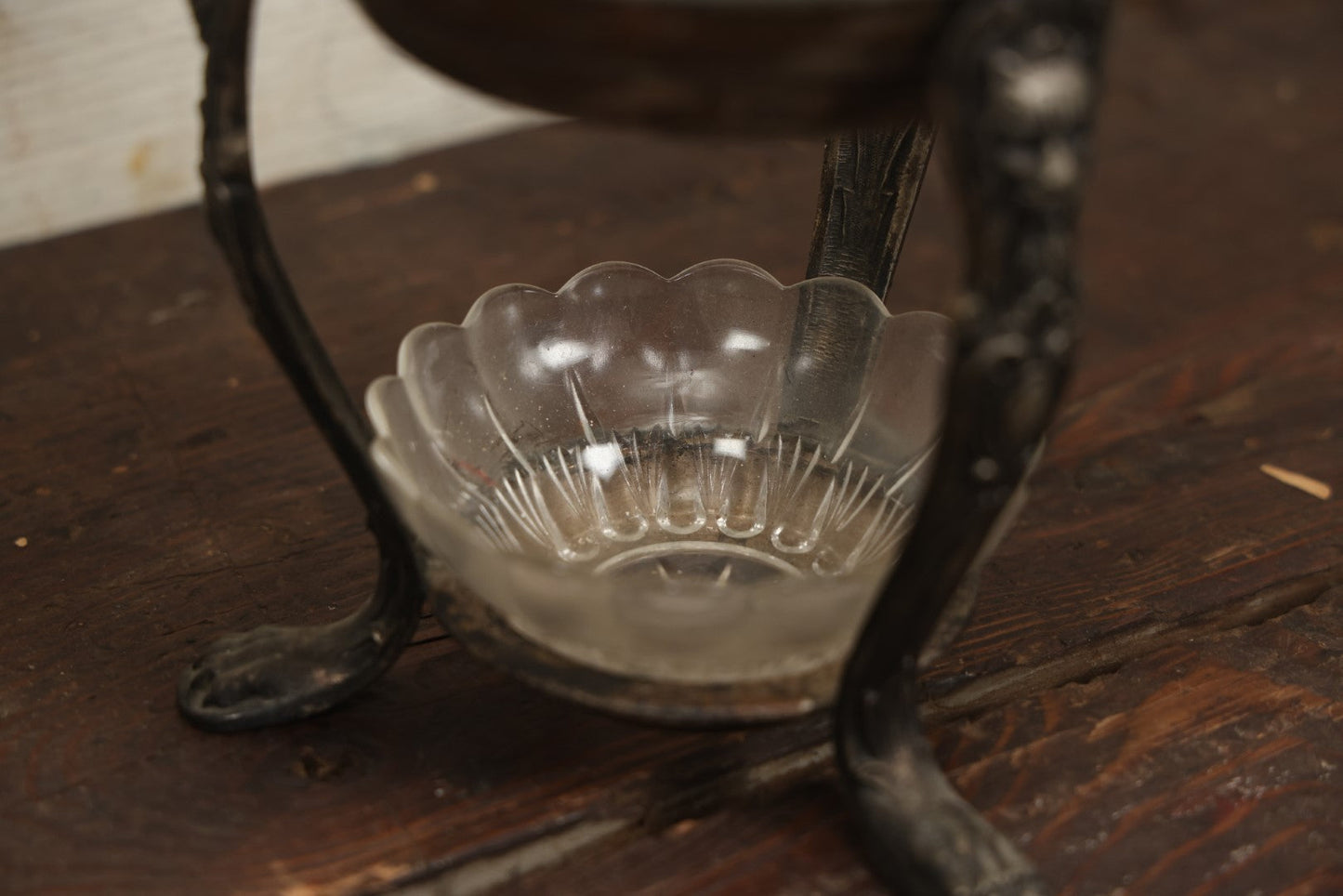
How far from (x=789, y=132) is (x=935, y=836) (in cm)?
33

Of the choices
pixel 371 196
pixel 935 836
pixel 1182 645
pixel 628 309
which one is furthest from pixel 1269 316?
pixel 371 196

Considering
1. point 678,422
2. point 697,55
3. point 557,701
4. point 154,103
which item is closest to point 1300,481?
point 678,422

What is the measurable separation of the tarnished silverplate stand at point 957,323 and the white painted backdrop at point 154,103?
0.63 m

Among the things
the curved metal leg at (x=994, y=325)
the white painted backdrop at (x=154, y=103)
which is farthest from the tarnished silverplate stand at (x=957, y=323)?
the white painted backdrop at (x=154, y=103)

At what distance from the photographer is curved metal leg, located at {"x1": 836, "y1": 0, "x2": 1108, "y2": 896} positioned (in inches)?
18.8

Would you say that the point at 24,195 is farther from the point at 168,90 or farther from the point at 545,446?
the point at 545,446

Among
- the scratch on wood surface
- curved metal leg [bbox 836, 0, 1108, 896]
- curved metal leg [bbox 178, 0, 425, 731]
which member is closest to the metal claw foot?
curved metal leg [bbox 178, 0, 425, 731]

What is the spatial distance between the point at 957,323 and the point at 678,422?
38 centimetres

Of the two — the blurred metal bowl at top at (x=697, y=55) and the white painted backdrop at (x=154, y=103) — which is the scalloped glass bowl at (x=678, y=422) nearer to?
the blurred metal bowl at top at (x=697, y=55)

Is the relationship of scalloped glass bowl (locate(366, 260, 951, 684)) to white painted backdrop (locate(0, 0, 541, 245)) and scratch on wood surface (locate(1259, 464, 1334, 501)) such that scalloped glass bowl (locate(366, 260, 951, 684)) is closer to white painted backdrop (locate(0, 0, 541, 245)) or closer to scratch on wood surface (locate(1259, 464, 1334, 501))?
scratch on wood surface (locate(1259, 464, 1334, 501))

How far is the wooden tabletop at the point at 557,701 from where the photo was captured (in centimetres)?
70

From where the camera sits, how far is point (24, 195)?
4.37ft

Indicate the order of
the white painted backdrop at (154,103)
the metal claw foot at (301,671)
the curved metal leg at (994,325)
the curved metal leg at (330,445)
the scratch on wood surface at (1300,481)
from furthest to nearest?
the white painted backdrop at (154,103)
the scratch on wood surface at (1300,481)
the metal claw foot at (301,671)
the curved metal leg at (330,445)
the curved metal leg at (994,325)

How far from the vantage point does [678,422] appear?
886 mm
